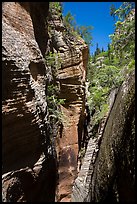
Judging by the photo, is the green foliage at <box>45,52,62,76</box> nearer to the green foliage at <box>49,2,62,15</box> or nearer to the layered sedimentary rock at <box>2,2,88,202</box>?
the layered sedimentary rock at <box>2,2,88,202</box>

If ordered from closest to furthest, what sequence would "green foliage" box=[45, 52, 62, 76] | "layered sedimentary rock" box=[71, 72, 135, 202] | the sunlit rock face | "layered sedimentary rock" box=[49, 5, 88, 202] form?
"layered sedimentary rock" box=[71, 72, 135, 202] < the sunlit rock face < "green foliage" box=[45, 52, 62, 76] < "layered sedimentary rock" box=[49, 5, 88, 202]

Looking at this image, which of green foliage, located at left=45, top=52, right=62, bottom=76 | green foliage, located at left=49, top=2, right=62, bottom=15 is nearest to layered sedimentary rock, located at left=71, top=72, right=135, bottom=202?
green foliage, located at left=45, top=52, right=62, bottom=76

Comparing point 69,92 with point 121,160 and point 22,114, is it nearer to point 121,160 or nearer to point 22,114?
point 22,114

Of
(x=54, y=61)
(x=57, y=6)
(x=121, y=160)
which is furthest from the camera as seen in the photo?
(x=57, y=6)

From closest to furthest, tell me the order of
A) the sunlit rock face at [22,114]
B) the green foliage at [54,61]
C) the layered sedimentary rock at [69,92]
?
the sunlit rock face at [22,114] → the green foliage at [54,61] → the layered sedimentary rock at [69,92]

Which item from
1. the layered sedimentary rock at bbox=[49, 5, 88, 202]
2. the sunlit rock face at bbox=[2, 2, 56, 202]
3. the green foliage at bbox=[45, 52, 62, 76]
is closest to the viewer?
the sunlit rock face at bbox=[2, 2, 56, 202]

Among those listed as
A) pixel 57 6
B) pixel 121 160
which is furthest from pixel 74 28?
pixel 121 160

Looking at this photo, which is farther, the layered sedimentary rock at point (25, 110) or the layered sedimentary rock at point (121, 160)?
the layered sedimentary rock at point (25, 110)

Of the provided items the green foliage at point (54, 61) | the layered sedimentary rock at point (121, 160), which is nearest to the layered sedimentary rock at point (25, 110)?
the green foliage at point (54, 61)

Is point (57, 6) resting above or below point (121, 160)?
above

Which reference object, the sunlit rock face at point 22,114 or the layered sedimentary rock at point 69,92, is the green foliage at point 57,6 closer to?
the layered sedimentary rock at point 69,92

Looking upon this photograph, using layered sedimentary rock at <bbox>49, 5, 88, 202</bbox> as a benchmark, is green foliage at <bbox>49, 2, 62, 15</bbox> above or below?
above

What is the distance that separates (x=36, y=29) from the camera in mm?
9102

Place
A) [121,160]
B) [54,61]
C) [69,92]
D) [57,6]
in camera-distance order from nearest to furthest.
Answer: [121,160]
[54,61]
[57,6]
[69,92]
